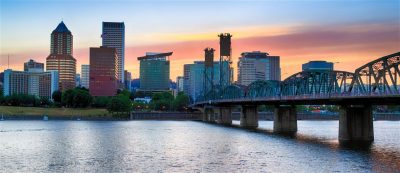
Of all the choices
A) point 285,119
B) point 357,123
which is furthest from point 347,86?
point 285,119

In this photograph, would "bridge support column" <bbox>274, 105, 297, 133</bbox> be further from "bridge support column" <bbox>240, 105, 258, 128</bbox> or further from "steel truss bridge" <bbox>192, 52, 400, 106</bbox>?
"bridge support column" <bbox>240, 105, 258, 128</bbox>

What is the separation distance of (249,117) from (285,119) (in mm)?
37822

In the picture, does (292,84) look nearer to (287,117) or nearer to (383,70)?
(287,117)

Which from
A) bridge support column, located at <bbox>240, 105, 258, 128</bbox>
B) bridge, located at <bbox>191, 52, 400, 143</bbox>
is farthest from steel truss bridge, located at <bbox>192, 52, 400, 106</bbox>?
bridge support column, located at <bbox>240, 105, 258, 128</bbox>

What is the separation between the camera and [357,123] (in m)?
102

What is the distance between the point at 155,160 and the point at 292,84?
68078 millimetres

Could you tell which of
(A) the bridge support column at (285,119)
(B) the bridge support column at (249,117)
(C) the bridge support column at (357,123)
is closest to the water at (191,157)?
(C) the bridge support column at (357,123)

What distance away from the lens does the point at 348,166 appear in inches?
2589

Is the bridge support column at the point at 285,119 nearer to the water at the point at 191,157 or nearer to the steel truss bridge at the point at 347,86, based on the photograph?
the steel truss bridge at the point at 347,86

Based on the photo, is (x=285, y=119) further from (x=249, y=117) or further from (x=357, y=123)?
(x=357, y=123)

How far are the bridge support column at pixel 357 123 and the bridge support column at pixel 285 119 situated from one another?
39762 millimetres

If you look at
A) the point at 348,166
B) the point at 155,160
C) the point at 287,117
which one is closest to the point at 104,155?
the point at 155,160

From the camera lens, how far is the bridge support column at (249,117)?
180 metres

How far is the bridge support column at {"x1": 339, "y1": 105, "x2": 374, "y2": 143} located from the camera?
332 feet
